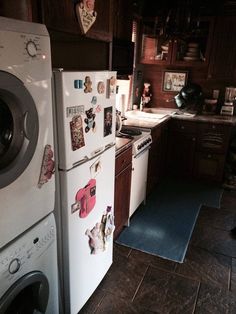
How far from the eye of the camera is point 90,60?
1912 millimetres

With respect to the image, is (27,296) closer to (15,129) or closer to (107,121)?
(15,129)

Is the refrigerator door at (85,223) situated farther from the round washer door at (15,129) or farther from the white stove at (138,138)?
the white stove at (138,138)

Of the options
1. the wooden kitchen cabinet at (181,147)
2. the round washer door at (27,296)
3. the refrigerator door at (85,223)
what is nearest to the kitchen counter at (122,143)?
the refrigerator door at (85,223)

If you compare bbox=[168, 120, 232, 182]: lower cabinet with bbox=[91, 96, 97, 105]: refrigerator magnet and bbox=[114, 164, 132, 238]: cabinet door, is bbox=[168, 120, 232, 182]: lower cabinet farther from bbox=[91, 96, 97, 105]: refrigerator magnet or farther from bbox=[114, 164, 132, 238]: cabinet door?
bbox=[91, 96, 97, 105]: refrigerator magnet

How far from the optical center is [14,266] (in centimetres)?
106

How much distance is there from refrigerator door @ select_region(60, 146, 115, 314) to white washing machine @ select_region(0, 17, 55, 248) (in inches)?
10.6

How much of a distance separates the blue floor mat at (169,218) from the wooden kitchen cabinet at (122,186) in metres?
0.23

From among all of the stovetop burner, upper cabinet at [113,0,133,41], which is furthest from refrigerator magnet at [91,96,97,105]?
the stovetop burner

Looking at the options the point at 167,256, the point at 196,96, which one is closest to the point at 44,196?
the point at 167,256

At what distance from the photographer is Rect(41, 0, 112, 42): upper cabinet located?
3.85 ft

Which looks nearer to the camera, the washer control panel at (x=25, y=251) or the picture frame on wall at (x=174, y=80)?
the washer control panel at (x=25, y=251)

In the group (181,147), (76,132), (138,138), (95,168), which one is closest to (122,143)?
(138,138)

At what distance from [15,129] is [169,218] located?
2.25 metres

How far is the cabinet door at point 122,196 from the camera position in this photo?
7.35 ft
